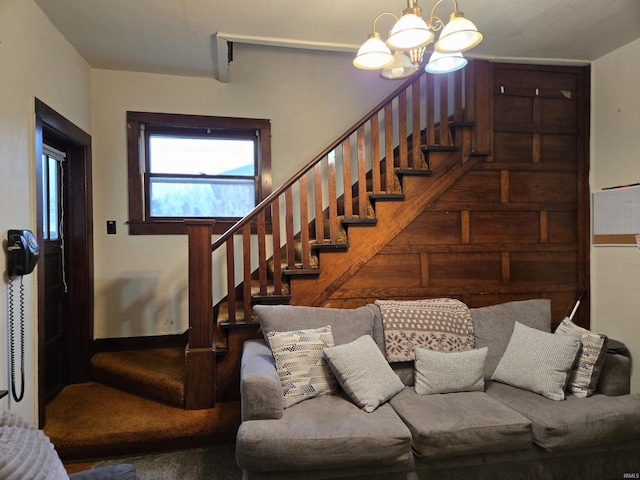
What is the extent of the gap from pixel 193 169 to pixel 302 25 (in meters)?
1.65

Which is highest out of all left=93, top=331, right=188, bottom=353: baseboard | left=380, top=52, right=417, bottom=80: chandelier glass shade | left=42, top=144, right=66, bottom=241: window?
left=380, top=52, right=417, bottom=80: chandelier glass shade

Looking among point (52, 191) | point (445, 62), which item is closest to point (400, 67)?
A: point (445, 62)

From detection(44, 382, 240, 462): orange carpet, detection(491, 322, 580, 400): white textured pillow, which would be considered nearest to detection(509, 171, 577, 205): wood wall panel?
detection(491, 322, 580, 400): white textured pillow

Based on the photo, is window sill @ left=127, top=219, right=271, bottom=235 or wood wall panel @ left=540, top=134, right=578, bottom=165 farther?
window sill @ left=127, top=219, right=271, bottom=235

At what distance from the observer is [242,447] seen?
162cm

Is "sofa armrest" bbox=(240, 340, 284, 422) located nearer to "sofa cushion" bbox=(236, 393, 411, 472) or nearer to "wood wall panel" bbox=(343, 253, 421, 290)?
"sofa cushion" bbox=(236, 393, 411, 472)

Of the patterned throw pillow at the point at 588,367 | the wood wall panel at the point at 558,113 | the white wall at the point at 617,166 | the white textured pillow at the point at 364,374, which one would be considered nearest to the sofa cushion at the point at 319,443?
the white textured pillow at the point at 364,374

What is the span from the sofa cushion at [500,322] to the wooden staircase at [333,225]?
0.91 m

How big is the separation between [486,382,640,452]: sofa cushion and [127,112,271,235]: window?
270 cm

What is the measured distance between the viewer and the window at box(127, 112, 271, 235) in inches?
129

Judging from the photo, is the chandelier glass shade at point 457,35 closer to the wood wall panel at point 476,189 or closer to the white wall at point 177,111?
the wood wall panel at point 476,189

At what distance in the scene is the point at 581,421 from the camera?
71.6 inches

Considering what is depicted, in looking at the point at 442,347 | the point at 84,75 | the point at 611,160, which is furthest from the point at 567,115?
the point at 84,75

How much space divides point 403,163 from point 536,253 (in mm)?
1451
